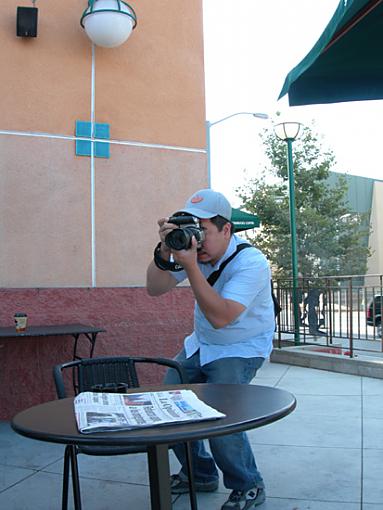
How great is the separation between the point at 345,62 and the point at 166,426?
2935mm

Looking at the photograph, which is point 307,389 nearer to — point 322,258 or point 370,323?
point 370,323

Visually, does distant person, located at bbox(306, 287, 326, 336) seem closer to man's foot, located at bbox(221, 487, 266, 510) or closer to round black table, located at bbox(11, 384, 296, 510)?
man's foot, located at bbox(221, 487, 266, 510)

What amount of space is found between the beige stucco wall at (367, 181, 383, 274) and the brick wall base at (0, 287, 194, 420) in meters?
26.9

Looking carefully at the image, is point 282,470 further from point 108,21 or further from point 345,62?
point 108,21

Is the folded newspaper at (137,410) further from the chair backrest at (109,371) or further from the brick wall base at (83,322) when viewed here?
the brick wall base at (83,322)

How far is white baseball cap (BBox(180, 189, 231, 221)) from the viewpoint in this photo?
2.79m

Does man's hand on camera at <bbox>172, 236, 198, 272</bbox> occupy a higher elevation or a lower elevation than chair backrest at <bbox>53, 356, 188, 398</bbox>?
higher

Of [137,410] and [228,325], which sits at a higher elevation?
[228,325]

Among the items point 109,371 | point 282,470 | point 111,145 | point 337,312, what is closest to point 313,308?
point 337,312

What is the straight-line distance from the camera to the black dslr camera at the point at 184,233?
8.09 ft

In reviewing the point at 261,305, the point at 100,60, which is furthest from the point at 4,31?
the point at 261,305

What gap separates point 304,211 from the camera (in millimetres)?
18734

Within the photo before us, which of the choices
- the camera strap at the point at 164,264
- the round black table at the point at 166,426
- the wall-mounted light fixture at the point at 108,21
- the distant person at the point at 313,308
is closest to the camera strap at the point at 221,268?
the camera strap at the point at 164,264

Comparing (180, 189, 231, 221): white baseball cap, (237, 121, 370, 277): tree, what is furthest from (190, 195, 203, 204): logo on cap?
(237, 121, 370, 277): tree
